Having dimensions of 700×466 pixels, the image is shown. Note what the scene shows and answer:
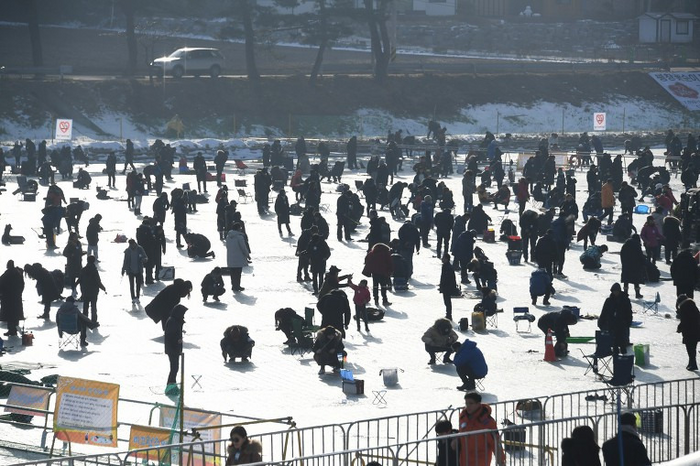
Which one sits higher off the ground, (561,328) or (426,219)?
(561,328)

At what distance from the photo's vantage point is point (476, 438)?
11.5 metres

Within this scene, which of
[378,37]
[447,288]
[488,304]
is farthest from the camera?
[378,37]

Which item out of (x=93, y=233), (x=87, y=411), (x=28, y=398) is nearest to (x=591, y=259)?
(x=93, y=233)

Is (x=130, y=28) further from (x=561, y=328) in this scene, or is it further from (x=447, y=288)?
(x=561, y=328)

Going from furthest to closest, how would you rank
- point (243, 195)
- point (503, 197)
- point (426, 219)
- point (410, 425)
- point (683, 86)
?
1. point (683, 86)
2. point (243, 195)
3. point (503, 197)
4. point (426, 219)
5. point (410, 425)

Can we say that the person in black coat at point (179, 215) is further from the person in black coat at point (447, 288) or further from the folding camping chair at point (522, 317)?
the folding camping chair at point (522, 317)

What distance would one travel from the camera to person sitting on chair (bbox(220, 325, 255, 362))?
18875 millimetres

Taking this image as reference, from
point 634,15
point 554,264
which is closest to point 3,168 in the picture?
point 554,264

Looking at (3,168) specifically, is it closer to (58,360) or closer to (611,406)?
(58,360)

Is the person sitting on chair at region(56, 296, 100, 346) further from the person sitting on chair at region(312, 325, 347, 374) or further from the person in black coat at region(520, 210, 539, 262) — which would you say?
the person in black coat at region(520, 210, 539, 262)

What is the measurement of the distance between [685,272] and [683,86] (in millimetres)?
50640

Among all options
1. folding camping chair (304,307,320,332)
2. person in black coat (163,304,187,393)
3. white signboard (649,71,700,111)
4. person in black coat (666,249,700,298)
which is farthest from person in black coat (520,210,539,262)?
white signboard (649,71,700,111)

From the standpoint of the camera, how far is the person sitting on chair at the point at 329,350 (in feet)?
60.2

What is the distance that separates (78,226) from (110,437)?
18.6 meters
